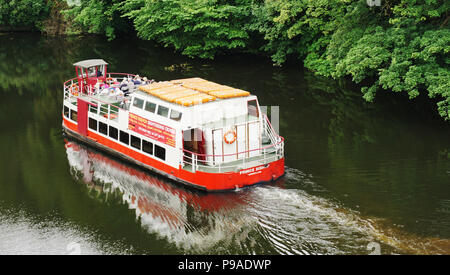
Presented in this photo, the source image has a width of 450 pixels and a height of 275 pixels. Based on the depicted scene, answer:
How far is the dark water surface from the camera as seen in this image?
24.8 m

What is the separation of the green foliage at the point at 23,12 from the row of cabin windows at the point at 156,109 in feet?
163

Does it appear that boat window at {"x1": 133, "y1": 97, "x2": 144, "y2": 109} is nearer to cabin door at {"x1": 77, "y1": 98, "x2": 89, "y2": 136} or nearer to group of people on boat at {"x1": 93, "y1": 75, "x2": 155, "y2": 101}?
group of people on boat at {"x1": 93, "y1": 75, "x2": 155, "y2": 101}

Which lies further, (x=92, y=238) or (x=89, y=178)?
(x=89, y=178)

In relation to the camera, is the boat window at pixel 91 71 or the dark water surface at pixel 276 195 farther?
the boat window at pixel 91 71

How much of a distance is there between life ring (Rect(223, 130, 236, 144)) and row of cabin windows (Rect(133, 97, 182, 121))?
2.39 meters

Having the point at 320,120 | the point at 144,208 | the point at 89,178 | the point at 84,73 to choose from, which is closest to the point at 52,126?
the point at 84,73

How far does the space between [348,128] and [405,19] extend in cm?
750


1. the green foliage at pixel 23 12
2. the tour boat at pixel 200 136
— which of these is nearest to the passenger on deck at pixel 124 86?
the tour boat at pixel 200 136

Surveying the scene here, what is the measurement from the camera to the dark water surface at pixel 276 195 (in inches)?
976

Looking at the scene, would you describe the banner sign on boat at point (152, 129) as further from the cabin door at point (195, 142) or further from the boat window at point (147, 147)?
the cabin door at point (195, 142)

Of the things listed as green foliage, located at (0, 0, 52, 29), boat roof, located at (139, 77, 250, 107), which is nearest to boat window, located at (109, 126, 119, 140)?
boat roof, located at (139, 77, 250, 107)

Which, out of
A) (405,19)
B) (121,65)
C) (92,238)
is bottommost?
(92,238)

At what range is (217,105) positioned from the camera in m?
29.8

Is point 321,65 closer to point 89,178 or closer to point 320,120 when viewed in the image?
point 320,120
